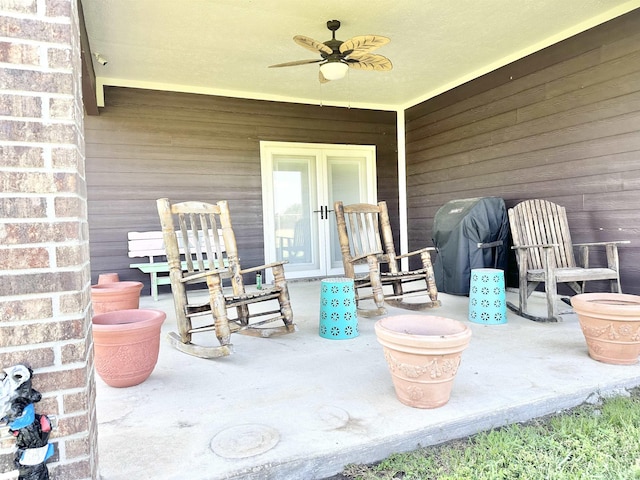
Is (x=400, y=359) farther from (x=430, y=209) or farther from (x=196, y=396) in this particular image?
(x=430, y=209)

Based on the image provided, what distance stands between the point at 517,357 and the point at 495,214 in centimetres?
217

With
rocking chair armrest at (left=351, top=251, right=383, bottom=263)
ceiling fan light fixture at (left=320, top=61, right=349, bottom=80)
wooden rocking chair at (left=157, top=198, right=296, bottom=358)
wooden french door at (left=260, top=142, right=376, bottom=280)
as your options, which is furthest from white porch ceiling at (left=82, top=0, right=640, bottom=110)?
rocking chair armrest at (left=351, top=251, right=383, bottom=263)

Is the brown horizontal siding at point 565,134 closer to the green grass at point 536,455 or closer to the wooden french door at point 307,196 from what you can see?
the wooden french door at point 307,196

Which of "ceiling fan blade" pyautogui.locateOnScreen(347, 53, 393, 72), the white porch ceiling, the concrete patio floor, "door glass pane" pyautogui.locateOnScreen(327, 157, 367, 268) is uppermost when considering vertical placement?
the white porch ceiling

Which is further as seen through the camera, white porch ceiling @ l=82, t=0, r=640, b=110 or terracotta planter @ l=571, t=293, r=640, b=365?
white porch ceiling @ l=82, t=0, r=640, b=110

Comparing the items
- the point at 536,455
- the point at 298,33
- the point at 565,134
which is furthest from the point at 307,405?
the point at 565,134

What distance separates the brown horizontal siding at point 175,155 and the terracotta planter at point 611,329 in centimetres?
400

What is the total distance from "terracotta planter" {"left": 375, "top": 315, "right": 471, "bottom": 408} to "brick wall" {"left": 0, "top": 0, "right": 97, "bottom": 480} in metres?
1.14

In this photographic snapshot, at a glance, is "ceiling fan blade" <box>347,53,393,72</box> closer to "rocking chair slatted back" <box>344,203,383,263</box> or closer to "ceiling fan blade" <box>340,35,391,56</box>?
"ceiling fan blade" <box>340,35,391,56</box>

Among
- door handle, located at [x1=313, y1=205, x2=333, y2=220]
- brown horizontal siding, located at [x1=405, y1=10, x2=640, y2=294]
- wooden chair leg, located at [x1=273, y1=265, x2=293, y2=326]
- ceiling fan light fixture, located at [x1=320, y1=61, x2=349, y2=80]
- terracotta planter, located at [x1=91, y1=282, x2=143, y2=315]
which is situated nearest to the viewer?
wooden chair leg, located at [x1=273, y1=265, x2=293, y2=326]

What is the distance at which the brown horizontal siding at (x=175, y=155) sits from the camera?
4.84 m

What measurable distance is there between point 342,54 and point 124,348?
9.54ft

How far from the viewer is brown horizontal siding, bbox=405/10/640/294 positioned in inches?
138

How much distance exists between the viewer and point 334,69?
12.1ft
